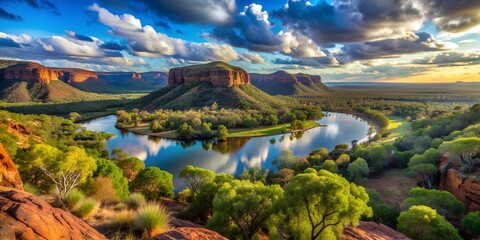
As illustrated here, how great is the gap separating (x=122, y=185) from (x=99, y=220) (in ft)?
42.7

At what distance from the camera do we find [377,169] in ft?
126

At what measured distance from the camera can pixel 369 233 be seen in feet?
52.1

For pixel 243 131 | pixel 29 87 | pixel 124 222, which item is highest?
pixel 124 222

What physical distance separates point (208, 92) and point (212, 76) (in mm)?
15296

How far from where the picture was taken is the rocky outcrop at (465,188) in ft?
78.1


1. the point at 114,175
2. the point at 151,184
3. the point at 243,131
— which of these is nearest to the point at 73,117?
the point at 243,131

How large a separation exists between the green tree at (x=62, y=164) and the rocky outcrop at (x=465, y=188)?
33.1 m

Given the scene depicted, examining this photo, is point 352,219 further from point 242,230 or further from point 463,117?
point 463,117

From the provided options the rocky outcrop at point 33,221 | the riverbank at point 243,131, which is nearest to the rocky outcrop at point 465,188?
the rocky outcrop at point 33,221


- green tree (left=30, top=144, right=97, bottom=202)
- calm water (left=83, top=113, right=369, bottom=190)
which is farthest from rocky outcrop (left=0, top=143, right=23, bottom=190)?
calm water (left=83, top=113, right=369, bottom=190)

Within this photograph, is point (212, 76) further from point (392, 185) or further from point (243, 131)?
point (392, 185)

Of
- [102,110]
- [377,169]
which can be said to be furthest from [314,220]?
[102,110]

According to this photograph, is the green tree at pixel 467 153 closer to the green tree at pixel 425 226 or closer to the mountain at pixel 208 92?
the green tree at pixel 425 226

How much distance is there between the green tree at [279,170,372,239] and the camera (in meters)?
12.7
